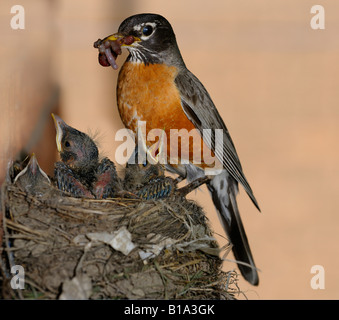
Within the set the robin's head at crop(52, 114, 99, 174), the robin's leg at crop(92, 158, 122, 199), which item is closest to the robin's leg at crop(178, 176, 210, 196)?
the robin's leg at crop(92, 158, 122, 199)

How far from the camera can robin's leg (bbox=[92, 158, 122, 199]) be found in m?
2.28

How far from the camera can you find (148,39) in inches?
99.3

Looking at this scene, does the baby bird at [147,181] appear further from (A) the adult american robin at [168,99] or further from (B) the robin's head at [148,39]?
(B) the robin's head at [148,39]

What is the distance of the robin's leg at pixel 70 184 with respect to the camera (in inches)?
87.1

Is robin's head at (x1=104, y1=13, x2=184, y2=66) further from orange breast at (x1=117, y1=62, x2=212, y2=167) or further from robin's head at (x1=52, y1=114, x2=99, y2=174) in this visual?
robin's head at (x1=52, y1=114, x2=99, y2=174)

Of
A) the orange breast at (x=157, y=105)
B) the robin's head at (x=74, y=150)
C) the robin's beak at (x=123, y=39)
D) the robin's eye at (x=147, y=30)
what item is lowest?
the robin's head at (x=74, y=150)

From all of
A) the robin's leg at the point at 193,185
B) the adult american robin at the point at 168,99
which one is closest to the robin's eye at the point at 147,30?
the adult american robin at the point at 168,99

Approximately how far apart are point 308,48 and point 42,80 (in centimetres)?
159

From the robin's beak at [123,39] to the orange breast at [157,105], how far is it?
5.6 inches

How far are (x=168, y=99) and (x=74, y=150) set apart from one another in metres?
0.50

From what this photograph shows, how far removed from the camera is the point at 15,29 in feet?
9.31

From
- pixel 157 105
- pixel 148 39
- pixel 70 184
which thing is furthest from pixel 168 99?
pixel 70 184

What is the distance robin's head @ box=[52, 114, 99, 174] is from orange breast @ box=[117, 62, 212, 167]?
0.82ft

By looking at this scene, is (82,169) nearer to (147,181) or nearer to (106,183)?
(106,183)
